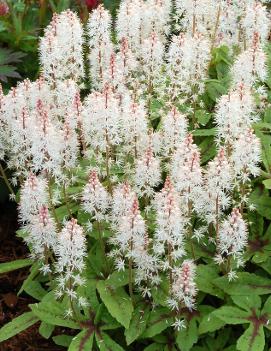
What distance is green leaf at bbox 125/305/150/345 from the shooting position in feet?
13.1

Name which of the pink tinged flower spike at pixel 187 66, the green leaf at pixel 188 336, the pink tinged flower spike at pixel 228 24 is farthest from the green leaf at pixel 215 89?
the green leaf at pixel 188 336

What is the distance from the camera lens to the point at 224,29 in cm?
626

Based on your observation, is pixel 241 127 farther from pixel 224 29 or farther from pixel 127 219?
pixel 224 29

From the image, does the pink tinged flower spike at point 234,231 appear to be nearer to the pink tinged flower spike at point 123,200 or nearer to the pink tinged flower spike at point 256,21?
the pink tinged flower spike at point 123,200

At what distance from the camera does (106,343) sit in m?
4.06

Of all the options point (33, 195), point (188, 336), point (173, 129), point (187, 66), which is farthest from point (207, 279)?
point (187, 66)

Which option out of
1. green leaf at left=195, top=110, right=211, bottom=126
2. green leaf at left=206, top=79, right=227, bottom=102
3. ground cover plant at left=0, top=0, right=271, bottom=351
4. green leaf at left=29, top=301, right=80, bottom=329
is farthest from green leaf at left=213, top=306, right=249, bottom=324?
green leaf at left=206, top=79, right=227, bottom=102

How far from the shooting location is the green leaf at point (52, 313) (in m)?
4.11

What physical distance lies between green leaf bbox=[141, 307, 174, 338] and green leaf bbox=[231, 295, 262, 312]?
45cm

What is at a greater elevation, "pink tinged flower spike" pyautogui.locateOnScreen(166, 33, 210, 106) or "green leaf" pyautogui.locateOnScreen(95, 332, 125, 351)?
"pink tinged flower spike" pyautogui.locateOnScreen(166, 33, 210, 106)

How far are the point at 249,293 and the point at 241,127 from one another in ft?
3.74

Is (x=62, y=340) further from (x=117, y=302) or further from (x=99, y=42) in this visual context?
(x=99, y=42)

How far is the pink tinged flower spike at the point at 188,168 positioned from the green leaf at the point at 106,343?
1075 mm

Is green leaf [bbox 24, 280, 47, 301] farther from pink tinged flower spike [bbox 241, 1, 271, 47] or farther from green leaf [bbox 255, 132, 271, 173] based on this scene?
pink tinged flower spike [bbox 241, 1, 271, 47]
